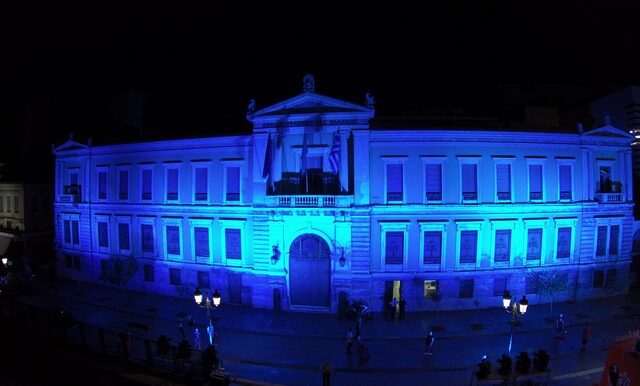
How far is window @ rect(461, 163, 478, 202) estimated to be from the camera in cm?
2378

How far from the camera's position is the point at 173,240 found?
27.2 m

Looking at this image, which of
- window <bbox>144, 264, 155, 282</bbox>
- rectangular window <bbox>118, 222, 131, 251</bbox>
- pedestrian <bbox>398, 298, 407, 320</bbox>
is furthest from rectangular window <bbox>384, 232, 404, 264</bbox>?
rectangular window <bbox>118, 222, 131, 251</bbox>

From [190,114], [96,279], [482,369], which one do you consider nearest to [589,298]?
[482,369]

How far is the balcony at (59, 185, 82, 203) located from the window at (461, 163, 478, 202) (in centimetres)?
3331

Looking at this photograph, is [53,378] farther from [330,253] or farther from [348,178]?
[348,178]

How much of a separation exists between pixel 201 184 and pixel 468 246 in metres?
20.5

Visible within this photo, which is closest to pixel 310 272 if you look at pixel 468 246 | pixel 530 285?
pixel 468 246

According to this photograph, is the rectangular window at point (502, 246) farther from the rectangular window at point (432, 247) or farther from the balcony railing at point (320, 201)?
the balcony railing at point (320, 201)

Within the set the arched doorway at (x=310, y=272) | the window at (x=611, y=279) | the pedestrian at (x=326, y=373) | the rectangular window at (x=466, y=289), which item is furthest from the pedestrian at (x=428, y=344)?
the window at (x=611, y=279)

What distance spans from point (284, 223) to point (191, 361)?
1093 centimetres

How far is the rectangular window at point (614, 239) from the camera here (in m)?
25.8

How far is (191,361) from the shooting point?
14.4m

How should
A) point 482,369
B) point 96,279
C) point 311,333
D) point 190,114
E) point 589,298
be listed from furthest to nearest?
1. point 190,114
2. point 96,279
3. point 589,298
4. point 311,333
5. point 482,369

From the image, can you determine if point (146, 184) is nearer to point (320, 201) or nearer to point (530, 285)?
point (320, 201)
